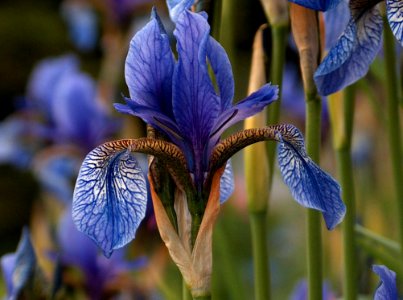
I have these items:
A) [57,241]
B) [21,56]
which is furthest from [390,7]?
[21,56]

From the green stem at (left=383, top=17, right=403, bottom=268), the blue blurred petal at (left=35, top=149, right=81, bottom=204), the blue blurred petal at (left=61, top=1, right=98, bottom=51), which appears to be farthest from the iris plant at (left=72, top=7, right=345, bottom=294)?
the blue blurred petal at (left=61, top=1, right=98, bottom=51)

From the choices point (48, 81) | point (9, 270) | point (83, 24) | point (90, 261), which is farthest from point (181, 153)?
point (83, 24)

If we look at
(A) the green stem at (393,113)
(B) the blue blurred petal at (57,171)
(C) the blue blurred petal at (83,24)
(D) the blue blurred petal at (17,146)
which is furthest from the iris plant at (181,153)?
(C) the blue blurred petal at (83,24)

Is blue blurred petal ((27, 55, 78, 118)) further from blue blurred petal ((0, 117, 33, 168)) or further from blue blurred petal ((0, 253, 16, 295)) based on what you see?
blue blurred petal ((0, 253, 16, 295))

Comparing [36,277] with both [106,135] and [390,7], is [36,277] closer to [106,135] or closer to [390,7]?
[390,7]

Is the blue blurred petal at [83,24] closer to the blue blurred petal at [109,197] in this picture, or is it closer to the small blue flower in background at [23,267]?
the small blue flower in background at [23,267]
